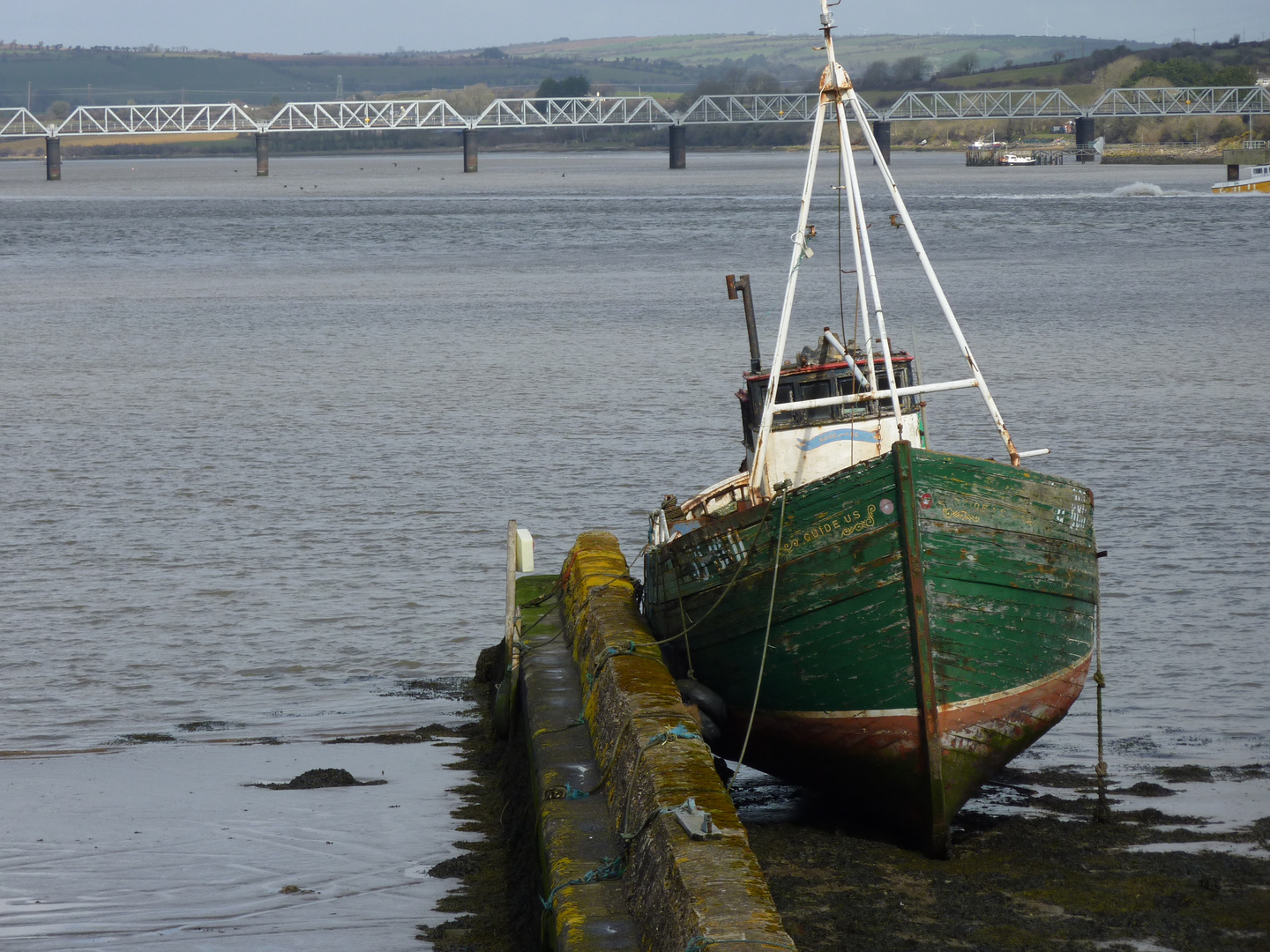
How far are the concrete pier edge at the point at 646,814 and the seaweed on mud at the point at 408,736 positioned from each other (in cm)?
130

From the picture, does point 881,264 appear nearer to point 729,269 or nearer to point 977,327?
point 729,269

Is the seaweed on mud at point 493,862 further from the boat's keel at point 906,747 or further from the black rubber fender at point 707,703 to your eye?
the boat's keel at point 906,747

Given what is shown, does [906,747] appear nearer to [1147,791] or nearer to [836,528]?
[836,528]

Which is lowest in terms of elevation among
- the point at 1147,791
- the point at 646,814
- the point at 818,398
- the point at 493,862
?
the point at 493,862

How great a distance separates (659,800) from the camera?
26.5 ft

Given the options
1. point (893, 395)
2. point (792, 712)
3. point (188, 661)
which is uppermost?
point (893, 395)

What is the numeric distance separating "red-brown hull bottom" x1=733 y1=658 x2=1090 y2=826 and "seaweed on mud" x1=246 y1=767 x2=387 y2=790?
305 centimetres

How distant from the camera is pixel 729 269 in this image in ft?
210

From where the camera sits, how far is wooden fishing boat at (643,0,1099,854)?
9883 mm

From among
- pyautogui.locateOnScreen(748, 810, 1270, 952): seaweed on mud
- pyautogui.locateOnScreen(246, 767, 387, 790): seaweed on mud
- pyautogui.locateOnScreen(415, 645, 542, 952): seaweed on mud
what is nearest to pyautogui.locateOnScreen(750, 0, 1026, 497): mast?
pyautogui.locateOnScreen(748, 810, 1270, 952): seaweed on mud

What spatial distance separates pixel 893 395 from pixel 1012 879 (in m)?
3.54

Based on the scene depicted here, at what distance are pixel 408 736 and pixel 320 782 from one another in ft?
4.92

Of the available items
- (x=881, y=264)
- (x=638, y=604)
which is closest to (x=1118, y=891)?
Result: (x=638, y=604)

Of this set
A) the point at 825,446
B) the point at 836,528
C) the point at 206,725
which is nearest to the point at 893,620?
the point at 836,528
